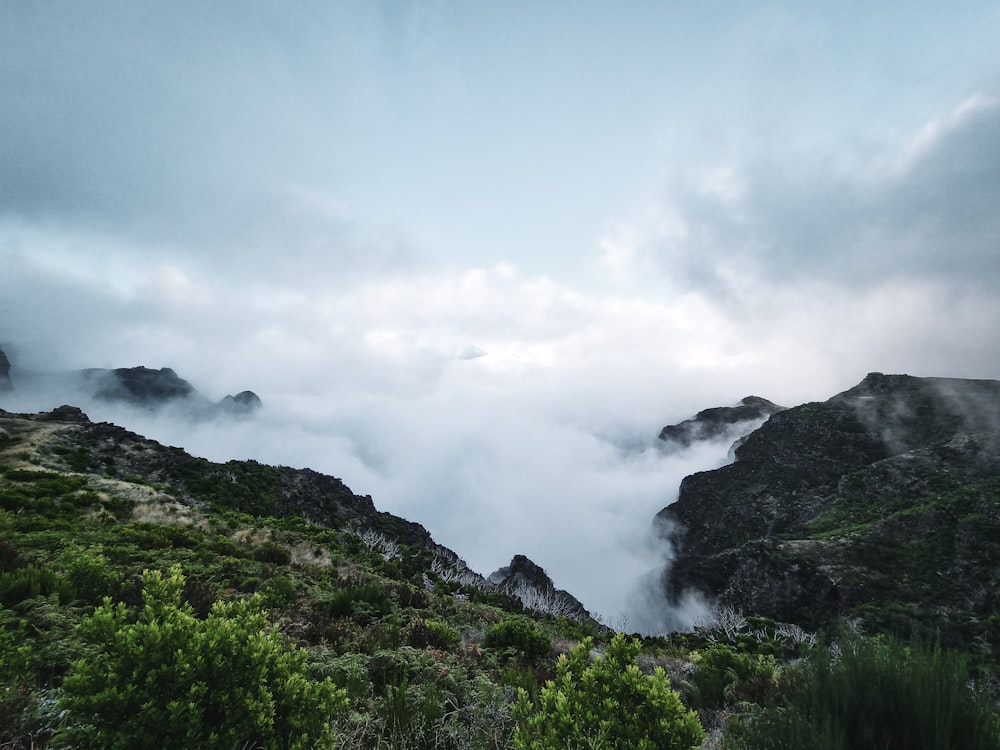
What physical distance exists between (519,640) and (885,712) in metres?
7.29

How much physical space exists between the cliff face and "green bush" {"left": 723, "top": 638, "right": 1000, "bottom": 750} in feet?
139

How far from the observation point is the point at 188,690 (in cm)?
357

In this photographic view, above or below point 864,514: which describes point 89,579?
below

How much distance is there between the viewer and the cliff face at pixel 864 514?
73.6 meters

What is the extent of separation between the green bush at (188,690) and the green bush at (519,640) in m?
6.71

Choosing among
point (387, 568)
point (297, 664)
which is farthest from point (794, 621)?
point (297, 664)

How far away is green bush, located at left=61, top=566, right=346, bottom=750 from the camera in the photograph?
3.34 meters

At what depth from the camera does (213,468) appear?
156 feet

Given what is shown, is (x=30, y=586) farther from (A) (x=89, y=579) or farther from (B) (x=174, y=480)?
(B) (x=174, y=480)

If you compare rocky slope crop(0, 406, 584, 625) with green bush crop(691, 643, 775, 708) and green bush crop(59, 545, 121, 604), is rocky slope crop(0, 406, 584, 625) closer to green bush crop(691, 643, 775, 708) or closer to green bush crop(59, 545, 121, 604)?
green bush crop(59, 545, 121, 604)

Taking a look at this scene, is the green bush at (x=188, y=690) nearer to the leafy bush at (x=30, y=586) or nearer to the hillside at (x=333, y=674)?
the hillside at (x=333, y=674)

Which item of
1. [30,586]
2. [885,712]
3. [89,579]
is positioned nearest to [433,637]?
[89,579]

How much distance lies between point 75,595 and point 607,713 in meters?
9.11

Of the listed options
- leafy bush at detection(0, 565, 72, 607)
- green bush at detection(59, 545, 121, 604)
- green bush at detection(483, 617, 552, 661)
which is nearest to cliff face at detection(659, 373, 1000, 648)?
green bush at detection(483, 617, 552, 661)
